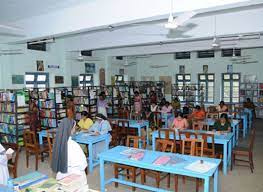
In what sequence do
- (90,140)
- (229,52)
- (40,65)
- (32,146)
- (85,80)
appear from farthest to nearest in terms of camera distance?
(229,52) → (85,80) → (40,65) → (32,146) → (90,140)

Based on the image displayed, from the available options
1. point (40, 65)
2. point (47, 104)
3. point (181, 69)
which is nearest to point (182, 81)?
point (181, 69)

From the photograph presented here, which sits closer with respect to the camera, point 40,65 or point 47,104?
point 47,104

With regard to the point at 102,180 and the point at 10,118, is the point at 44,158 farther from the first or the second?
the point at 102,180

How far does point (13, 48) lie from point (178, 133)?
6.90 meters

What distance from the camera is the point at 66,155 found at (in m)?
3.52

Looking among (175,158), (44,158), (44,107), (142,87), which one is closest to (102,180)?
(175,158)

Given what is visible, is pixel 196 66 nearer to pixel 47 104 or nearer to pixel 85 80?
pixel 85 80

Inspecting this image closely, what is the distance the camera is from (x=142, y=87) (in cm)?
1373

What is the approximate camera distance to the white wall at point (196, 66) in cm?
1328

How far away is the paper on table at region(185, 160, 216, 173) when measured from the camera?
3767 mm

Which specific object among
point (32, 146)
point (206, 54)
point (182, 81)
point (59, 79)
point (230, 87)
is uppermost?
point (206, 54)

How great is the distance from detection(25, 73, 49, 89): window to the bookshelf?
1761 millimetres

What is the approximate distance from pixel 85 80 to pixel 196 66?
644 centimetres

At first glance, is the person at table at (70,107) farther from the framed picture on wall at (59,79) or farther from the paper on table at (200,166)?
the paper on table at (200,166)
